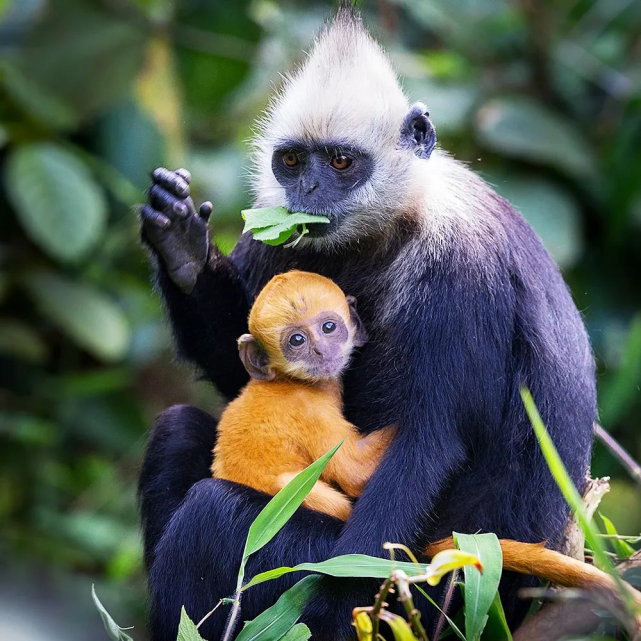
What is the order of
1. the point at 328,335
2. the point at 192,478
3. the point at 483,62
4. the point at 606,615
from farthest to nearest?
1. the point at 483,62
2. the point at 192,478
3. the point at 328,335
4. the point at 606,615

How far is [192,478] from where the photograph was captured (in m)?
4.75

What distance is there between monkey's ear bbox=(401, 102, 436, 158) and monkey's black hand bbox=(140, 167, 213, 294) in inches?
38.0

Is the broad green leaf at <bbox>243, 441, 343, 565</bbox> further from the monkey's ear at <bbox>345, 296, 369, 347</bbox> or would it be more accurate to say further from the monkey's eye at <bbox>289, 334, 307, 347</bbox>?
the monkey's ear at <bbox>345, 296, 369, 347</bbox>

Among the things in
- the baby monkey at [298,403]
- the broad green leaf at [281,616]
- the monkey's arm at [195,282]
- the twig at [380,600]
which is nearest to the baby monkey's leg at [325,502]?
the baby monkey at [298,403]

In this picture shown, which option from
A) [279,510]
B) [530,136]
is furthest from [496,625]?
[530,136]

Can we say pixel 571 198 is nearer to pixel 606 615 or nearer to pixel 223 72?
pixel 223 72

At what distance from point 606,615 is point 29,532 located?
6.04 m

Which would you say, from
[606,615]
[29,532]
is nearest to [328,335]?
[606,615]

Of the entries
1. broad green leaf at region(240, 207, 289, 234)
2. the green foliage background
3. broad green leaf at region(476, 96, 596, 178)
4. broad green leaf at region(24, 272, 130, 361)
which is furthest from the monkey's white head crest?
broad green leaf at region(476, 96, 596, 178)

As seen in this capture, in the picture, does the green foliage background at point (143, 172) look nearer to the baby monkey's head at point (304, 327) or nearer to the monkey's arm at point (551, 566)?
the baby monkey's head at point (304, 327)

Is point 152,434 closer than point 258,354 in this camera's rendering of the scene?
No

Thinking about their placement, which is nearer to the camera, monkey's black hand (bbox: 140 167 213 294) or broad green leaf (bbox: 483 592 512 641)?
broad green leaf (bbox: 483 592 512 641)

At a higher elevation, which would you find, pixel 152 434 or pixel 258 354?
pixel 258 354

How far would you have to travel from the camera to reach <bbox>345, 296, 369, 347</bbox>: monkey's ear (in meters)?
4.46
